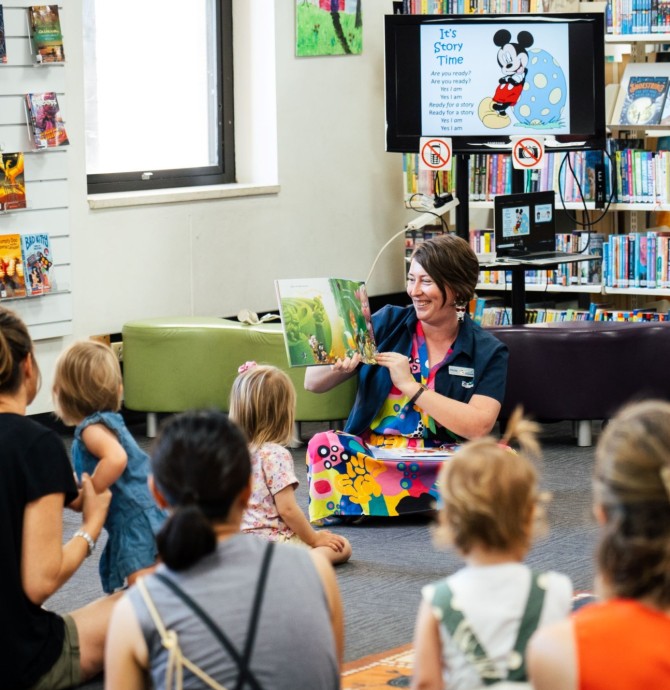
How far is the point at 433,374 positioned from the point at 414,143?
228cm

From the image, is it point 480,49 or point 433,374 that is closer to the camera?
point 433,374

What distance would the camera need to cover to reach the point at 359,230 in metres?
7.34

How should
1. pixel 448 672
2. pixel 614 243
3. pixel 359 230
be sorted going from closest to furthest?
pixel 448 672 → pixel 614 243 → pixel 359 230

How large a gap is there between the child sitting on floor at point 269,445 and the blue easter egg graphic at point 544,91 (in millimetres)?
3032

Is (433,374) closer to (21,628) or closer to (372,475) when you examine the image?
(372,475)

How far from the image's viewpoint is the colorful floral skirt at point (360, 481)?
→ 4457 mm

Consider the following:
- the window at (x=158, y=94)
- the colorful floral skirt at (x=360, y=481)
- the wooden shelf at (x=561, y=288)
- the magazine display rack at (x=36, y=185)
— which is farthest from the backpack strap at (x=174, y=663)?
the wooden shelf at (x=561, y=288)

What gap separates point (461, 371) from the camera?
14.5 feet

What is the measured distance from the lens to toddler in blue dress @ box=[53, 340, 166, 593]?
10.5 ft

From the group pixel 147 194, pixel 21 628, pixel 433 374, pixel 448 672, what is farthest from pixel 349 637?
pixel 147 194

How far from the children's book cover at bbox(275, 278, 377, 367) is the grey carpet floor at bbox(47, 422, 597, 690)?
59 centimetres

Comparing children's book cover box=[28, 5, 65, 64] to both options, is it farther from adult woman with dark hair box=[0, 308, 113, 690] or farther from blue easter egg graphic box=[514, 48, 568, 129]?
adult woman with dark hair box=[0, 308, 113, 690]

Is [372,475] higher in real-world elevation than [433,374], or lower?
lower

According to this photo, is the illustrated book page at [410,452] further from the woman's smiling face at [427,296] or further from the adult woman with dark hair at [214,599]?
the adult woman with dark hair at [214,599]
